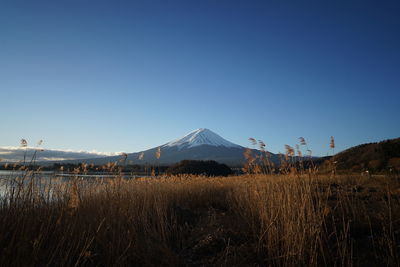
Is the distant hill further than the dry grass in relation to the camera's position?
Yes

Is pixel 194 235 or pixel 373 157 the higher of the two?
pixel 373 157

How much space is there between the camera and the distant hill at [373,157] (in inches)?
525

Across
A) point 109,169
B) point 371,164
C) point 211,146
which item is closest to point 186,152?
point 211,146

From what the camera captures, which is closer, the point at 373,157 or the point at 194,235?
the point at 194,235

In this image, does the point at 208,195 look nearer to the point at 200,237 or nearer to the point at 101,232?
the point at 200,237

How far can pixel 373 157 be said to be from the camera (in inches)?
596

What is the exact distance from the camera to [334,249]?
3100 millimetres

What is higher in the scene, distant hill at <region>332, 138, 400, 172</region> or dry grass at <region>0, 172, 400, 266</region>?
distant hill at <region>332, 138, 400, 172</region>

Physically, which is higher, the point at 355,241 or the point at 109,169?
the point at 109,169

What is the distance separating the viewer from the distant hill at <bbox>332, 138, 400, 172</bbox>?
13.3 meters

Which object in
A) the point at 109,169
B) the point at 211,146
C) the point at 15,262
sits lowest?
the point at 15,262

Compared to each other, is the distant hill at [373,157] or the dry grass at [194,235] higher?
the distant hill at [373,157]

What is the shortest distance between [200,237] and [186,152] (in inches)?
3840

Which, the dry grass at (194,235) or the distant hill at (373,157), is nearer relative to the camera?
the dry grass at (194,235)
